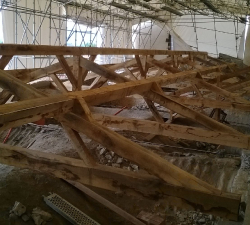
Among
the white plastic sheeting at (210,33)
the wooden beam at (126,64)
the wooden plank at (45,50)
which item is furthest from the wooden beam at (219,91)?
the white plastic sheeting at (210,33)

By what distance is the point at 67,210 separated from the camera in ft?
14.0

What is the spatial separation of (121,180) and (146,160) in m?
0.34

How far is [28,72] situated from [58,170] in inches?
93.6

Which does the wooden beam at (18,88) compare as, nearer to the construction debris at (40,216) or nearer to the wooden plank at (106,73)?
the wooden plank at (106,73)

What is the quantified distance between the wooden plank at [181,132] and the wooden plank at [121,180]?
4.78 feet

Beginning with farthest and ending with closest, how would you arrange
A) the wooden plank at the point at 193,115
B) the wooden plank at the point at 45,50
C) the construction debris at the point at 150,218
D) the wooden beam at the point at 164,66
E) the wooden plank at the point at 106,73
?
the wooden beam at the point at 164,66
the wooden plank at the point at 106,73
the construction debris at the point at 150,218
the wooden plank at the point at 45,50
the wooden plank at the point at 193,115

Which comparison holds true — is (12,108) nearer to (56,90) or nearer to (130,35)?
(56,90)

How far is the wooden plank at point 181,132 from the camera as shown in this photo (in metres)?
3.39

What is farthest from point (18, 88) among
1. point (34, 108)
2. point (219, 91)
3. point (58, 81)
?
point (219, 91)

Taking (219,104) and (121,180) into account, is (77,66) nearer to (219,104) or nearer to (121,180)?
(219,104)

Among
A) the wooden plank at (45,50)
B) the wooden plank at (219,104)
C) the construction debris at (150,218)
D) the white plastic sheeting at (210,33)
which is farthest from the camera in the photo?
the white plastic sheeting at (210,33)

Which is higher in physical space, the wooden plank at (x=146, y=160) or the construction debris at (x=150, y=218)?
the wooden plank at (x=146, y=160)

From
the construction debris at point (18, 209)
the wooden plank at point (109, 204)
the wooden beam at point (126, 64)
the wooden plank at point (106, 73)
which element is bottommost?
the wooden plank at point (109, 204)

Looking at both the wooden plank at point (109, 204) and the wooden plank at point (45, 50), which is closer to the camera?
the wooden plank at point (45, 50)
